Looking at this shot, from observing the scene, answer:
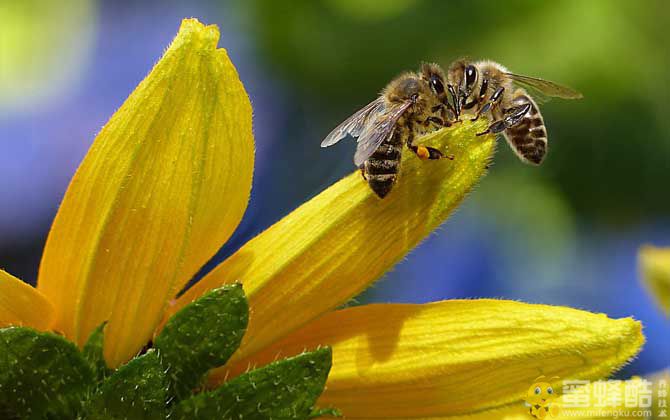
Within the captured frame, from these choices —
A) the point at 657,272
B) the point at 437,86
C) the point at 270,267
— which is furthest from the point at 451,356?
the point at 657,272

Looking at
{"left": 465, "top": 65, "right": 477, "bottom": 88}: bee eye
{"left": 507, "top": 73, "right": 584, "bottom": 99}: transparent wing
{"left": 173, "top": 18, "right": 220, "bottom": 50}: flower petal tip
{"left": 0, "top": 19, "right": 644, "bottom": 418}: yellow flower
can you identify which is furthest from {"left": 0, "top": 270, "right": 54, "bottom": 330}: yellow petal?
{"left": 507, "top": 73, "right": 584, "bottom": 99}: transparent wing

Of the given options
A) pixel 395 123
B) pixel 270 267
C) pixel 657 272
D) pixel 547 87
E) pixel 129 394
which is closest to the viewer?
pixel 129 394

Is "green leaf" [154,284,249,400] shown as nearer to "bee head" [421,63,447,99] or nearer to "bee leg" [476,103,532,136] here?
"bee leg" [476,103,532,136]

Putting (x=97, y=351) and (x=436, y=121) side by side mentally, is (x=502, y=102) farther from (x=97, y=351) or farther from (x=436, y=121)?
(x=97, y=351)

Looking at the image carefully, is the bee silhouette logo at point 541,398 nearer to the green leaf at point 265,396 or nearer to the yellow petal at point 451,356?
the yellow petal at point 451,356

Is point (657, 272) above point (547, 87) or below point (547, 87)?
below
